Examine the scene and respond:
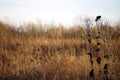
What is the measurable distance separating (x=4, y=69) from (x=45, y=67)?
1030 mm

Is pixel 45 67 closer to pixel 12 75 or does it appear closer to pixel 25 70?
pixel 25 70

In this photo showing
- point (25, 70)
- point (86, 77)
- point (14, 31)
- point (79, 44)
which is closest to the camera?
point (86, 77)

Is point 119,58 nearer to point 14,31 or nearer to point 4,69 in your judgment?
point 4,69

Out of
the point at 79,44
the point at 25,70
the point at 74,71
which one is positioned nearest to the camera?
the point at 74,71

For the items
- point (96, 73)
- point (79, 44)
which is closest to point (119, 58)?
point (96, 73)

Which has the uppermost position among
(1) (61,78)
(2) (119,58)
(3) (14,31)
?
(3) (14,31)

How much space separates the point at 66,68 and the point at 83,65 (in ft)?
1.46

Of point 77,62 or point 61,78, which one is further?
point 77,62

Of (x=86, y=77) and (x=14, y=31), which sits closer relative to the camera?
(x=86, y=77)

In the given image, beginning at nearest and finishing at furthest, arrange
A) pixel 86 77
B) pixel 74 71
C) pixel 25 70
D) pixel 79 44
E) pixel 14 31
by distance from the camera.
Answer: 1. pixel 86 77
2. pixel 74 71
3. pixel 25 70
4. pixel 79 44
5. pixel 14 31

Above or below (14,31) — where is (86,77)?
below

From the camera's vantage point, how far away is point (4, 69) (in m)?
5.19

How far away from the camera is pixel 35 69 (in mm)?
5402

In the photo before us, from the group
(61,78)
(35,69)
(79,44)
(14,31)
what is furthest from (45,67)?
(14,31)
